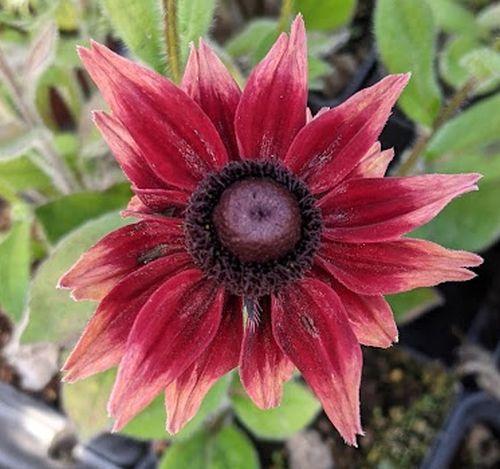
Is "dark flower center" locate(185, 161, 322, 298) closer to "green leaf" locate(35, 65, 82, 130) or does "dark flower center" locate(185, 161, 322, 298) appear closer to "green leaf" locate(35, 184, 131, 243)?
"green leaf" locate(35, 184, 131, 243)

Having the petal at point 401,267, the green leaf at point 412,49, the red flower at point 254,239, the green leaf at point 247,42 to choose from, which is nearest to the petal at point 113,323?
the red flower at point 254,239

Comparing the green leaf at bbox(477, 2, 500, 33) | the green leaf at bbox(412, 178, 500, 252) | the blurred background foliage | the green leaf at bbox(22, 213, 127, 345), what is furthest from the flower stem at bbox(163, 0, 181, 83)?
the green leaf at bbox(477, 2, 500, 33)

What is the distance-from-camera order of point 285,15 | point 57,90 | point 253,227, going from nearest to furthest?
point 253,227 → point 285,15 → point 57,90

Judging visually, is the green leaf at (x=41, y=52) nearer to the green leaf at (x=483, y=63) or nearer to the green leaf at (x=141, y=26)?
the green leaf at (x=141, y=26)

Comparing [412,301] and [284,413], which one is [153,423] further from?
[412,301]

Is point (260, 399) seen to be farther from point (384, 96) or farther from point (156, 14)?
point (156, 14)

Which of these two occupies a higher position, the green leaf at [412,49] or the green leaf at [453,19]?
the green leaf at [412,49]

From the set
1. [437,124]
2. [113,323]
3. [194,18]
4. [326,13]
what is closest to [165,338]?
[113,323]
